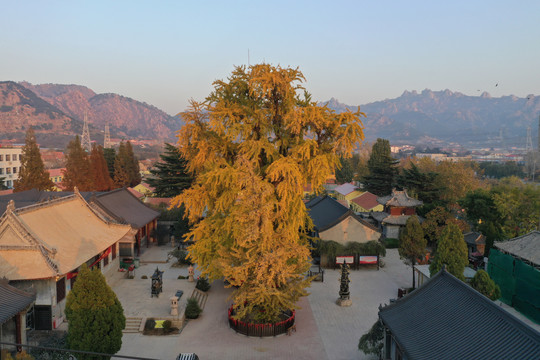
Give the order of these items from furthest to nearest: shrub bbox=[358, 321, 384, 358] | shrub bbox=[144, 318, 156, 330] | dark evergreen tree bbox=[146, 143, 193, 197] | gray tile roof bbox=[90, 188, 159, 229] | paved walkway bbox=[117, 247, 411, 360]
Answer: dark evergreen tree bbox=[146, 143, 193, 197], gray tile roof bbox=[90, 188, 159, 229], shrub bbox=[144, 318, 156, 330], paved walkway bbox=[117, 247, 411, 360], shrub bbox=[358, 321, 384, 358]

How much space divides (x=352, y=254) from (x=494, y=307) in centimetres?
1757

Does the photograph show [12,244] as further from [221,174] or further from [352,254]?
[352,254]

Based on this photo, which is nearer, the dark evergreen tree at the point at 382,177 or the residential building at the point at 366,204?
the residential building at the point at 366,204

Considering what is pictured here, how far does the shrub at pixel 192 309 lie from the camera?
20.5 metres

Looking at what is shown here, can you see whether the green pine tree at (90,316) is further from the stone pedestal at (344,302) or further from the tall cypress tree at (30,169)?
the tall cypress tree at (30,169)

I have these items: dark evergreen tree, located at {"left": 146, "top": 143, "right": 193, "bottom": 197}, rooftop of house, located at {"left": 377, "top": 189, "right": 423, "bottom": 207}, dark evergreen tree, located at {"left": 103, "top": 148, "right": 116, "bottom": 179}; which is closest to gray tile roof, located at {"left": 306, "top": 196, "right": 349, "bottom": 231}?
rooftop of house, located at {"left": 377, "top": 189, "right": 423, "bottom": 207}

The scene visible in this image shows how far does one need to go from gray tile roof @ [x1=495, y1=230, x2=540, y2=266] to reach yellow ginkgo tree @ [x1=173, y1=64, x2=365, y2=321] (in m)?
12.9

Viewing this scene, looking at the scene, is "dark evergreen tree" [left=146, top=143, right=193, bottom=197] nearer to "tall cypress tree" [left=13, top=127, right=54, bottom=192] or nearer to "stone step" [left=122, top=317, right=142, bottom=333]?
"tall cypress tree" [left=13, top=127, right=54, bottom=192]

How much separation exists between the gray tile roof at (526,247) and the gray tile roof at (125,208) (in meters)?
26.1

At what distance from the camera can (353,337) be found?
1883cm

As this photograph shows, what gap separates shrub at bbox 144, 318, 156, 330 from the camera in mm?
19266

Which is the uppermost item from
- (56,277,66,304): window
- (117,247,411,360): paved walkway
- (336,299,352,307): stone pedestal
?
(56,277,66,304): window

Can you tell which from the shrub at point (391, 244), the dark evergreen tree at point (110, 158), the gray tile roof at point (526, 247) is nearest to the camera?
the gray tile roof at point (526, 247)

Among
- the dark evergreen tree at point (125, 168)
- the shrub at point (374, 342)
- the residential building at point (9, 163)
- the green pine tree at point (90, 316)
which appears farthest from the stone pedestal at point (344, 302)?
the residential building at point (9, 163)
